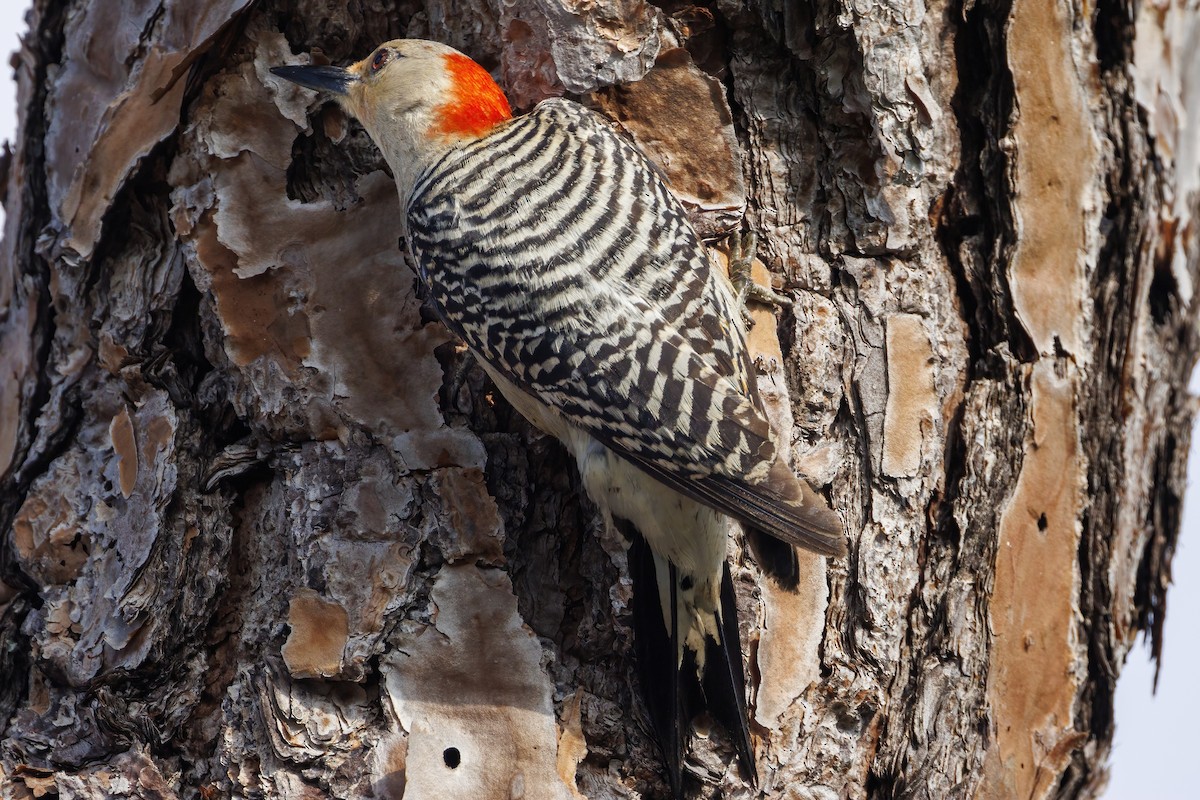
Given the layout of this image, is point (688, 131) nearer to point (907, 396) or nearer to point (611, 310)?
point (611, 310)

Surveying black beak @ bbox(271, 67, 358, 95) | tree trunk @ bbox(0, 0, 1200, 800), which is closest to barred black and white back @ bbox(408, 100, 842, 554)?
tree trunk @ bbox(0, 0, 1200, 800)

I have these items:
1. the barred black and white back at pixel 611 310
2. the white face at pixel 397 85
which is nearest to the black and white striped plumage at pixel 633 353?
the barred black and white back at pixel 611 310

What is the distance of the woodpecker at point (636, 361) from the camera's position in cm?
246

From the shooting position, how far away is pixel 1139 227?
2777mm

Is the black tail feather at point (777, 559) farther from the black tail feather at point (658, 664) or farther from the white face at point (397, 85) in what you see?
the white face at point (397, 85)

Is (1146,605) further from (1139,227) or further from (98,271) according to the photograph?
(98,271)

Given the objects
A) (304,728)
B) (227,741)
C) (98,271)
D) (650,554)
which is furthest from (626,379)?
(98,271)

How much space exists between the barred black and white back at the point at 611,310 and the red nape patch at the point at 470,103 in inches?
10.1

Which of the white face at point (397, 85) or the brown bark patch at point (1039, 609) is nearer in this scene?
the brown bark patch at point (1039, 609)

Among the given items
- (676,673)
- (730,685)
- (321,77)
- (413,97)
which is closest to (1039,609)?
(730,685)

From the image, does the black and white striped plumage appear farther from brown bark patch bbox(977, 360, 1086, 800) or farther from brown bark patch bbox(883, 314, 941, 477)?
brown bark patch bbox(977, 360, 1086, 800)

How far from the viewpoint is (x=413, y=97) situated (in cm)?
318

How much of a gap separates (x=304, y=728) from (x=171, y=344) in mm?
1117

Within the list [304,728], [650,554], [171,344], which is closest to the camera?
[304,728]
